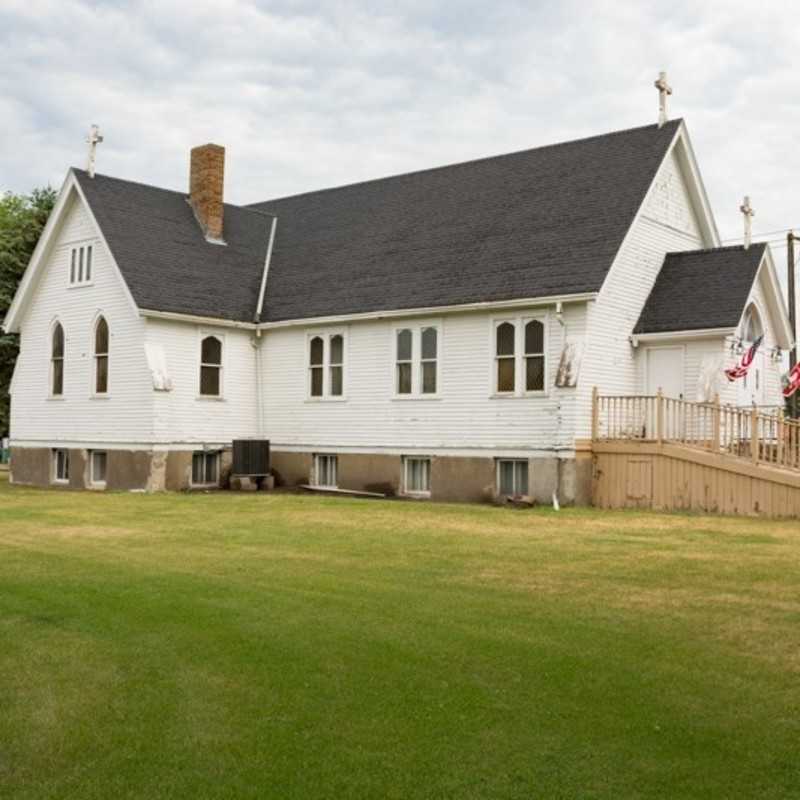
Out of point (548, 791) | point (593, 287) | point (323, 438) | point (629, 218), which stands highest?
point (629, 218)

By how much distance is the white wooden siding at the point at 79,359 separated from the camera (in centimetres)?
2892

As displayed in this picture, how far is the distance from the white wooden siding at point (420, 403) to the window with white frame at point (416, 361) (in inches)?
7.5

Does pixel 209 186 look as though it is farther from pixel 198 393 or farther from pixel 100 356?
pixel 198 393

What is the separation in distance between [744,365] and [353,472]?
413 inches

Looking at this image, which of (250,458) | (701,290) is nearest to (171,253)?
(250,458)

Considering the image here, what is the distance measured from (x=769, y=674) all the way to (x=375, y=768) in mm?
3549

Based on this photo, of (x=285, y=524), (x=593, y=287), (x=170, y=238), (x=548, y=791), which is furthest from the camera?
(x=170, y=238)

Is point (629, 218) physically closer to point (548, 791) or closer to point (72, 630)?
point (72, 630)

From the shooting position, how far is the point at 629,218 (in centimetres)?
2512

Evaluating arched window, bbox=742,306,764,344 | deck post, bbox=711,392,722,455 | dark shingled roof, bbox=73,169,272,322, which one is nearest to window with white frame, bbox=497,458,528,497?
deck post, bbox=711,392,722,455

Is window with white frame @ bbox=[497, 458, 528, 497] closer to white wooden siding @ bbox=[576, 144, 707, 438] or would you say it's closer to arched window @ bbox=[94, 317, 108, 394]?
white wooden siding @ bbox=[576, 144, 707, 438]

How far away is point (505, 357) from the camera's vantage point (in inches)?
1013

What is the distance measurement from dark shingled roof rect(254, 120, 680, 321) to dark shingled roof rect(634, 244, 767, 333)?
2347 mm

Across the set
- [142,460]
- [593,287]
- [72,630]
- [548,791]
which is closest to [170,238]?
[142,460]
